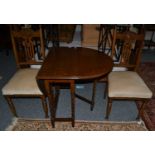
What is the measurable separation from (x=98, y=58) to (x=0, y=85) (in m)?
1.73

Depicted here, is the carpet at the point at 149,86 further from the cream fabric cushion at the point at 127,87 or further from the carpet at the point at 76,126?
the cream fabric cushion at the point at 127,87

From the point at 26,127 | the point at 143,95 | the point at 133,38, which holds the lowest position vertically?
the point at 26,127

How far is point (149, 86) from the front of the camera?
2.59 meters

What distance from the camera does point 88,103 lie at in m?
2.20

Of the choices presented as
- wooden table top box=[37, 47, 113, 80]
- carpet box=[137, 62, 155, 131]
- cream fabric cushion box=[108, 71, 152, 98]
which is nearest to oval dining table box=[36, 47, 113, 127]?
wooden table top box=[37, 47, 113, 80]

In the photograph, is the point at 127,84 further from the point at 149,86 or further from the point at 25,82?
the point at 25,82

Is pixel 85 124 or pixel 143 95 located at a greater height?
pixel 143 95

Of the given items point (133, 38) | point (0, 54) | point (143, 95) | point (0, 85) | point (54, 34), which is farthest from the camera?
point (0, 54)

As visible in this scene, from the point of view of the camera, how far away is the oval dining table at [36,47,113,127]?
143 cm

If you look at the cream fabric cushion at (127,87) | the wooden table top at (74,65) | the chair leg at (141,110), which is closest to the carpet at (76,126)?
the chair leg at (141,110)
